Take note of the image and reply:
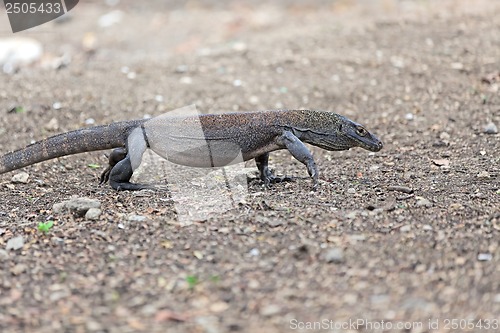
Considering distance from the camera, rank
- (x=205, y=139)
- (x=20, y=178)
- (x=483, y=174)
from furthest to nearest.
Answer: (x=20, y=178)
(x=205, y=139)
(x=483, y=174)

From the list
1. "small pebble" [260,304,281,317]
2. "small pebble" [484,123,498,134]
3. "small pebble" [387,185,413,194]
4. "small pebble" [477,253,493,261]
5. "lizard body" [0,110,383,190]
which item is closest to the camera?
"small pebble" [260,304,281,317]

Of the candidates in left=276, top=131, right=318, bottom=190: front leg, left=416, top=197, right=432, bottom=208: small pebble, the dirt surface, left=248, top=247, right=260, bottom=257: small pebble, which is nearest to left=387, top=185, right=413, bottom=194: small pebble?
the dirt surface

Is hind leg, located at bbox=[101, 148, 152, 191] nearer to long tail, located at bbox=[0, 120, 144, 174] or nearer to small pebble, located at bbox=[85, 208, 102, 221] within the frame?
long tail, located at bbox=[0, 120, 144, 174]

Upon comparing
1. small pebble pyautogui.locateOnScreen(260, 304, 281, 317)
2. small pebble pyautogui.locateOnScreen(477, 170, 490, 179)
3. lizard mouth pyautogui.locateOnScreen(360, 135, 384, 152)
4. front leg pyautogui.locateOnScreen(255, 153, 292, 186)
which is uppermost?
small pebble pyautogui.locateOnScreen(260, 304, 281, 317)

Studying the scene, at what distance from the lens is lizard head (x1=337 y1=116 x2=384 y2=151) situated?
7.28 metres

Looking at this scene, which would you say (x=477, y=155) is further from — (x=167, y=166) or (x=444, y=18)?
(x=444, y=18)

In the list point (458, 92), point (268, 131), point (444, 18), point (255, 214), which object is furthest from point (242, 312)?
point (444, 18)

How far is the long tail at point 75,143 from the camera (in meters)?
7.22

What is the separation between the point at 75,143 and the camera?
7227 mm

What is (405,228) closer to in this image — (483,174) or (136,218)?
(483,174)

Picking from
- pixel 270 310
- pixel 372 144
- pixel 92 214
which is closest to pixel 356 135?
pixel 372 144

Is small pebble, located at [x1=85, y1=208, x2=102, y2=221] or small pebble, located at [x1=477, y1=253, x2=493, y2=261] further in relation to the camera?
small pebble, located at [x1=85, y1=208, x2=102, y2=221]

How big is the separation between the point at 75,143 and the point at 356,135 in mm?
3066

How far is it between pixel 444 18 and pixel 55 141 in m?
9.63
